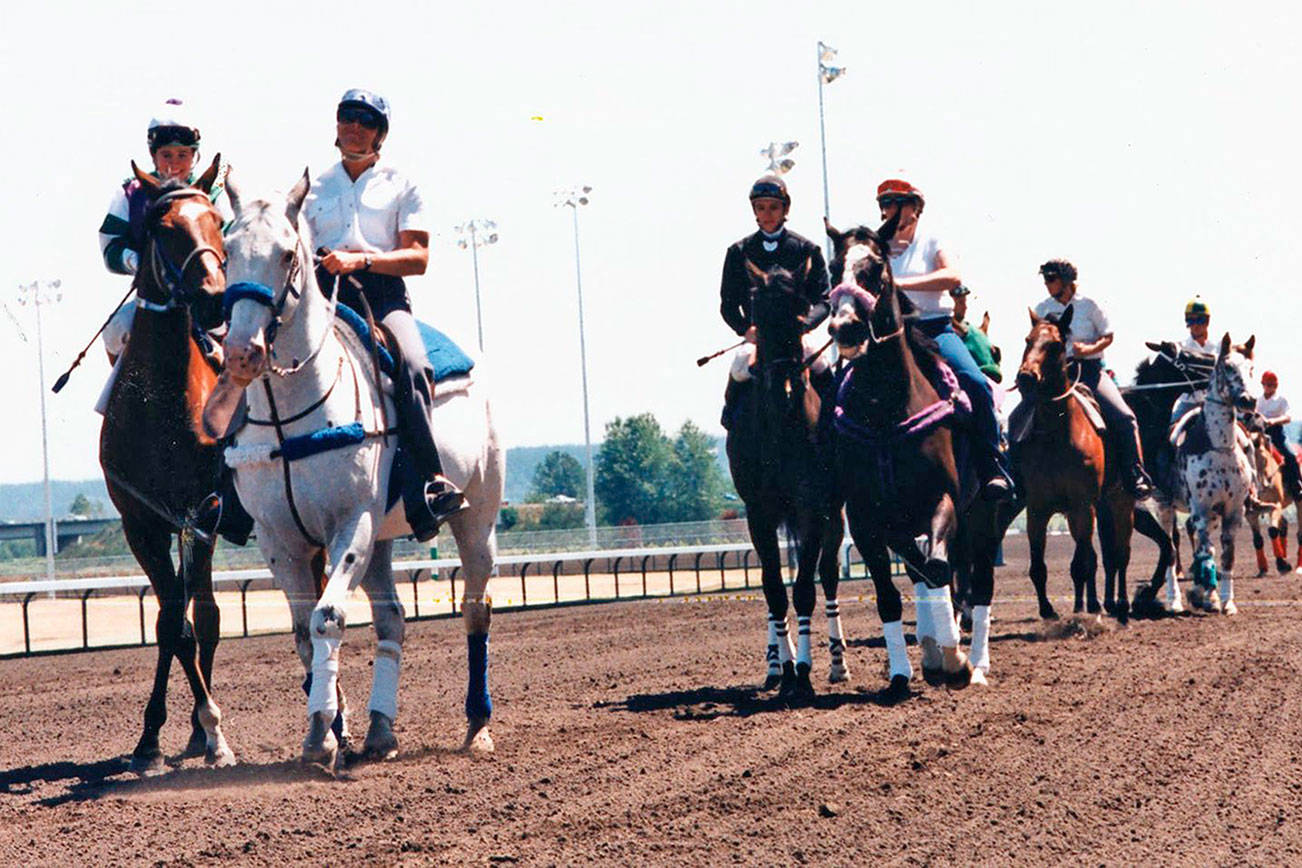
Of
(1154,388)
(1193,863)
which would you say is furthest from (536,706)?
(1154,388)

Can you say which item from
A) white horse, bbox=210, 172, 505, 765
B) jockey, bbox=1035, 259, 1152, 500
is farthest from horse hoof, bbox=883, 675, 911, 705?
jockey, bbox=1035, 259, 1152, 500

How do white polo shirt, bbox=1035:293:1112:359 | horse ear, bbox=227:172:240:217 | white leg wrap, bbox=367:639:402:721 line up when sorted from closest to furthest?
horse ear, bbox=227:172:240:217 → white leg wrap, bbox=367:639:402:721 → white polo shirt, bbox=1035:293:1112:359

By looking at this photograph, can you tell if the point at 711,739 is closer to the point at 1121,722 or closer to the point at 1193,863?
the point at 1121,722

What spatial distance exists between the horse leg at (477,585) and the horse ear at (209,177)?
2.23 meters

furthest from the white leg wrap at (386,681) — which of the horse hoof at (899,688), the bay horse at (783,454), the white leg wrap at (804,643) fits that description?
the horse hoof at (899,688)

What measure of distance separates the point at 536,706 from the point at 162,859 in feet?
16.8

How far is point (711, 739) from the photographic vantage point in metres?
9.48

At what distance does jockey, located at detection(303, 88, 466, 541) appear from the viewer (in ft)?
29.4

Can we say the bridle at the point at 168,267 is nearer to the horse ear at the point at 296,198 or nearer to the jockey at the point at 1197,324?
the horse ear at the point at 296,198

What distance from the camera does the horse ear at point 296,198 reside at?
8086 mm

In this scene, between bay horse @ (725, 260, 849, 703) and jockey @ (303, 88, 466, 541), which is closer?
jockey @ (303, 88, 466, 541)

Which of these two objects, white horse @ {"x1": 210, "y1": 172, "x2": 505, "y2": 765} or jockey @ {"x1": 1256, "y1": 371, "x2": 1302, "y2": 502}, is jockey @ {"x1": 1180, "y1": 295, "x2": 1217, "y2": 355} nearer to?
jockey @ {"x1": 1256, "y1": 371, "x2": 1302, "y2": 502}

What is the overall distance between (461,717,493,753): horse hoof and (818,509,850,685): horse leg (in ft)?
11.2

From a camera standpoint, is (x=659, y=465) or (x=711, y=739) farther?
(x=659, y=465)
